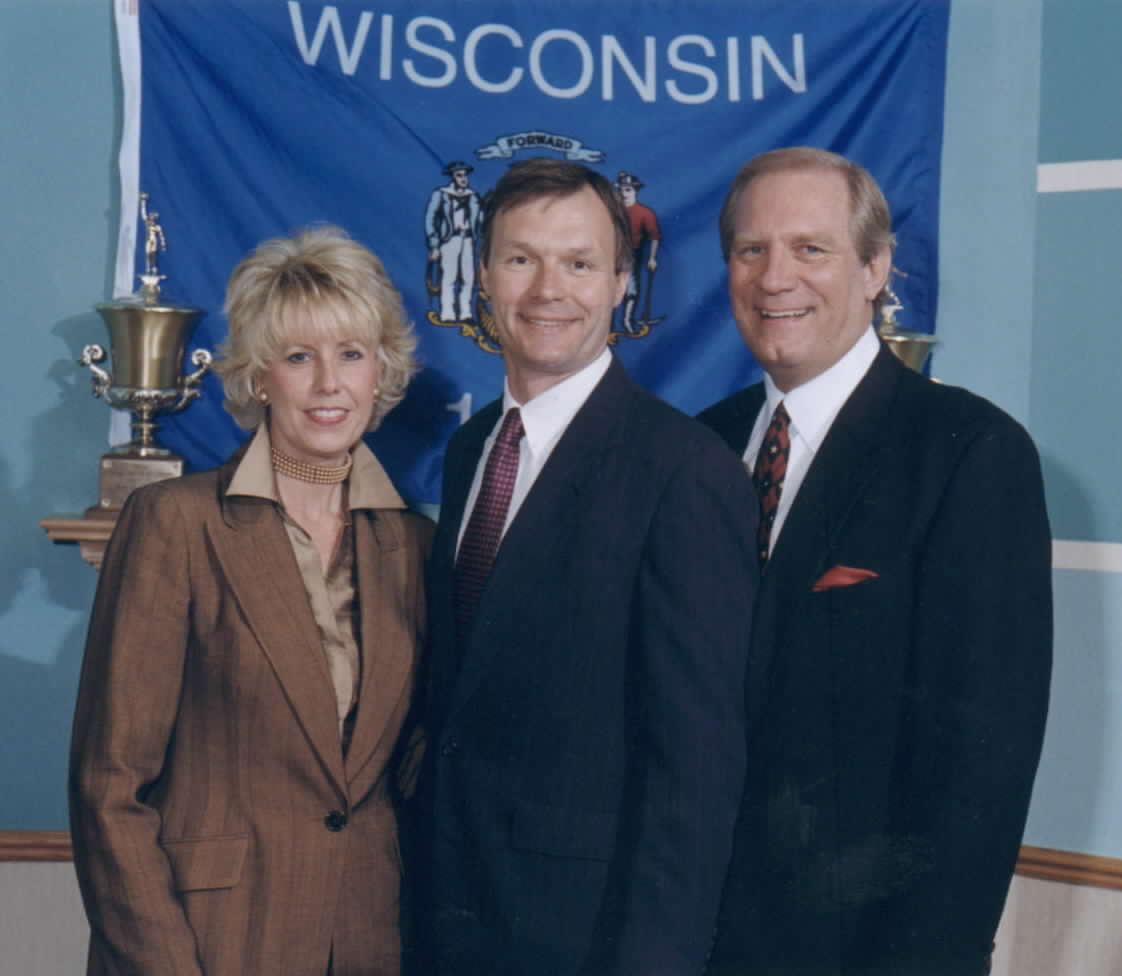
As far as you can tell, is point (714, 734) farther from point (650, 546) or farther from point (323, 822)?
point (323, 822)

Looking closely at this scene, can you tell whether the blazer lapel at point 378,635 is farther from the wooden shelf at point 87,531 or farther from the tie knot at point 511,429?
the wooden shelf at point 87,531

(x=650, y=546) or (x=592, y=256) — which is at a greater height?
(x=592, y=256)

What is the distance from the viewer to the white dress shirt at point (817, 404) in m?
1.67

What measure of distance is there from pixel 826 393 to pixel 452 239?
1264 mm

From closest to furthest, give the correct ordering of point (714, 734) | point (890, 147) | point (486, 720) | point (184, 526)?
1. point (714, 734)
2. point (486, 720)
3. point (184, 526)
4. point (890, 147)

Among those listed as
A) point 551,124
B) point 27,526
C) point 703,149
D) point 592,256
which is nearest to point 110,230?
point 27,526

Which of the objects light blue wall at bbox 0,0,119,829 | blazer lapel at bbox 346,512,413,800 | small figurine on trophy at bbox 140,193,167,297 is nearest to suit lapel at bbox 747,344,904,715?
blazer lapel at bbox 346,512,413,800

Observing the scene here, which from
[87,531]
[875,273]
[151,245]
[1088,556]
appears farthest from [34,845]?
[1088,556]

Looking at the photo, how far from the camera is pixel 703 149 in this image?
2.74 metres

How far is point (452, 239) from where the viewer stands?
2748 mm

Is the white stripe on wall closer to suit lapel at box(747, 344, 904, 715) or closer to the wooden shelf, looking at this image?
suit lapel at box(747, 344, 904, 715)

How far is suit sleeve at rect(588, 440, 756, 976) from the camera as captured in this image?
4.81ft

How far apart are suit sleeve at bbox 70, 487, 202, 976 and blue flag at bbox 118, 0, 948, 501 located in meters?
1.11

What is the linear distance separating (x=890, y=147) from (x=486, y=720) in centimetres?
168
